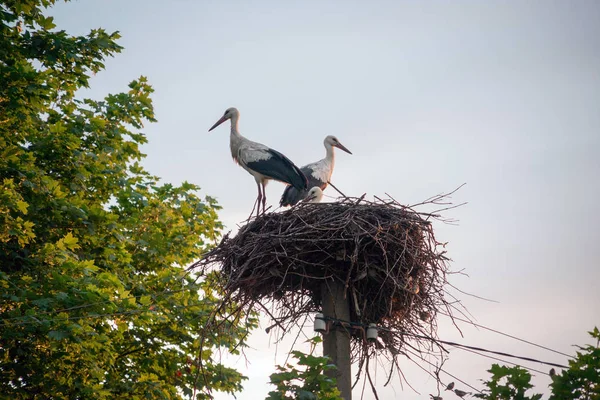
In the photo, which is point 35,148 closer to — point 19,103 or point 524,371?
point 19,103

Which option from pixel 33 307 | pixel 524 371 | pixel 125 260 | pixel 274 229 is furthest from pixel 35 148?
pixel 524 371

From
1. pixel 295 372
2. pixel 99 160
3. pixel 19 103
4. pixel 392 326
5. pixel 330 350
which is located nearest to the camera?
pixel 295 372

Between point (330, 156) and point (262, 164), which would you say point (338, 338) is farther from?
point (330, 156)

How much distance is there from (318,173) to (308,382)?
676 cm

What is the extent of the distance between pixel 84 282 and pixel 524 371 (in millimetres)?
5339

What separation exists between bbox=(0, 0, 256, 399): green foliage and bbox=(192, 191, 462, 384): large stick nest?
1651mm

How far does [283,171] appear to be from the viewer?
1135 centimetres

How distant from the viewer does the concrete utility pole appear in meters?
6.21

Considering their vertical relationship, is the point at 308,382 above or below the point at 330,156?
below

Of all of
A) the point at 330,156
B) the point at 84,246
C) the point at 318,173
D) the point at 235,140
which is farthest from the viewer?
the point at 330,156

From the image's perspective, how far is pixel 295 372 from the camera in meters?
5.72

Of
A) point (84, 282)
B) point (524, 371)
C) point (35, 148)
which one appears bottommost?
point (524, 371)

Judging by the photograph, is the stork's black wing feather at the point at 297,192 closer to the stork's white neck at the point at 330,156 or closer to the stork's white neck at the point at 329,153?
the stork's white neck at the point at 330,156

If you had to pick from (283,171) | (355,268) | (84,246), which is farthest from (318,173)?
(355,268)
